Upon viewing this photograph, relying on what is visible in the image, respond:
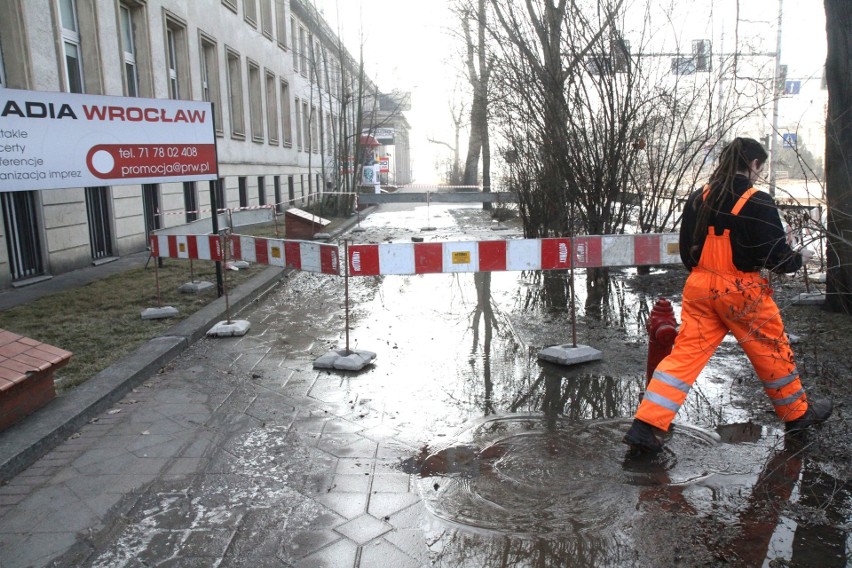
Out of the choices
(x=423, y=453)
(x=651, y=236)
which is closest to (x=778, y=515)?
(x=423, y=453)

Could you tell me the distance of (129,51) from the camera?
53.3ft

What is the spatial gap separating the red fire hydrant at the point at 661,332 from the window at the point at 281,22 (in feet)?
97.9

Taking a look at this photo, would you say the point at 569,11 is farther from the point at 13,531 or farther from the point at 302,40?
the point at 302,40

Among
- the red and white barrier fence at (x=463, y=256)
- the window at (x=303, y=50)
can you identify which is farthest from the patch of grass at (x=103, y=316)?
the window at (x=303, y=50)

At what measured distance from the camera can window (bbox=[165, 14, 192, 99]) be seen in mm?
19047

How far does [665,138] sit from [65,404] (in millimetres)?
8312

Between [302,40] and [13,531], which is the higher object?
[302,40]

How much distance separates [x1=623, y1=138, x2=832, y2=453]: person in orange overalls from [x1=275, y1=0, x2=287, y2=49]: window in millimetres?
30448

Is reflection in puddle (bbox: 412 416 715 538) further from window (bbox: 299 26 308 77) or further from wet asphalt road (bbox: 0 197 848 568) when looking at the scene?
window (bbox: 299 26 308 77)

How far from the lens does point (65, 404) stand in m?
5.03

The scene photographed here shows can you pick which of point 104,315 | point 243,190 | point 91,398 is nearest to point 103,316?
point 104,315

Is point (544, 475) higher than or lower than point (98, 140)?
lower

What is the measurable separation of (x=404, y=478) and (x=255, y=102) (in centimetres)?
2579

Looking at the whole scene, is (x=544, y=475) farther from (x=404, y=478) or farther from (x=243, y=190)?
(x=243, y=190)
